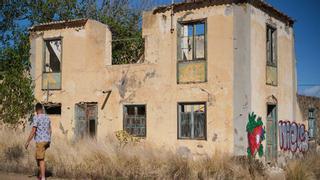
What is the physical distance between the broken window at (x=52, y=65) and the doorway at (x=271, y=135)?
31.7 ft

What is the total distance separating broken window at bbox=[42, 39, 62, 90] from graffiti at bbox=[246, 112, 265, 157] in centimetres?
926

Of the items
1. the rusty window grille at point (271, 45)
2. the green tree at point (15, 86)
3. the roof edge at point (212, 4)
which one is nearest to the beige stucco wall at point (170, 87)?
the roof edge at point (212, 4)

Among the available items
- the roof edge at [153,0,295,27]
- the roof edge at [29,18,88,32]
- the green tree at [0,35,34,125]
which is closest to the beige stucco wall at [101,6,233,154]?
the roof edge at [153,0,295,27]

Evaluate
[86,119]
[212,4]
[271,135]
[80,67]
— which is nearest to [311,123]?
[271,135]

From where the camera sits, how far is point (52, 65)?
23609mm

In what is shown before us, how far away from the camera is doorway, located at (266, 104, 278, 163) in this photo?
778 inches

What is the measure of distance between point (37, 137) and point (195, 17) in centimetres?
862

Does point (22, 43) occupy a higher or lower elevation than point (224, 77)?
higher

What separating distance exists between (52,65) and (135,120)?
6019mm

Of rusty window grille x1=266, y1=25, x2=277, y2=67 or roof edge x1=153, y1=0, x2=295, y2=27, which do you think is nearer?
roof edge x1=153, y1=0, x2=295, y2=27

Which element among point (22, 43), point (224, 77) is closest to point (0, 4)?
point (22, 43)

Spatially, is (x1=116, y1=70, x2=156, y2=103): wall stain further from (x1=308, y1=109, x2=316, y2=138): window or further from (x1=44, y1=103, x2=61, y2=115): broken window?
(x1=308, y1=109, x2=316, y2=138): window

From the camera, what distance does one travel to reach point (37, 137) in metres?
12.9

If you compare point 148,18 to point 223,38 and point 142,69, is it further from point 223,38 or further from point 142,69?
point 223,38
